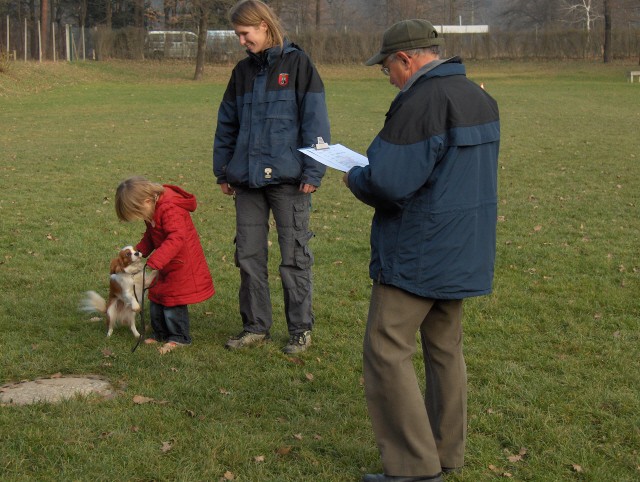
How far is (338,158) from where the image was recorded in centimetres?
390

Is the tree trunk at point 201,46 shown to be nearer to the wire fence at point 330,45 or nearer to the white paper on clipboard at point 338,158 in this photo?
the wire fence at point 330,45

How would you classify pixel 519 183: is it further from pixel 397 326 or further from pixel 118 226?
pixel 397 326

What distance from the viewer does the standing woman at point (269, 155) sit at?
212 inches

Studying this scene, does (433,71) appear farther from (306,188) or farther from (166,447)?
(166,447)

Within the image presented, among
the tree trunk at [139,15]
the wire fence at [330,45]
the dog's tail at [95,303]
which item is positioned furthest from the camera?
the tree trunk at [139,15]

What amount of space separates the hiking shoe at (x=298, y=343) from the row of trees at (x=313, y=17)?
40837 mm

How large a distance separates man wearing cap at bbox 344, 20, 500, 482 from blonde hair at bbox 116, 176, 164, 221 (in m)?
2.26

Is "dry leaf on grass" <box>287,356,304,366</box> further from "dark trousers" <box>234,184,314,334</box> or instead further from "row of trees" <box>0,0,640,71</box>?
"row of trees" <box>0,0,640,71</box>

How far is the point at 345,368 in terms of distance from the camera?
17.7 feet

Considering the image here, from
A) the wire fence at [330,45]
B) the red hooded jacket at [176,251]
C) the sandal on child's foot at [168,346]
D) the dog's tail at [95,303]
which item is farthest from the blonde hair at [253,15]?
the wire fence at [330,45]

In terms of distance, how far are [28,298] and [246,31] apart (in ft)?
9.91

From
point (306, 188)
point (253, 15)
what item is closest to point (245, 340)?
point (306, 188)

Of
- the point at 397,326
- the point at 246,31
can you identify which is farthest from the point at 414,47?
the point at 246,31

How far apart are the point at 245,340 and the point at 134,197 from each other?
1.21 metres
